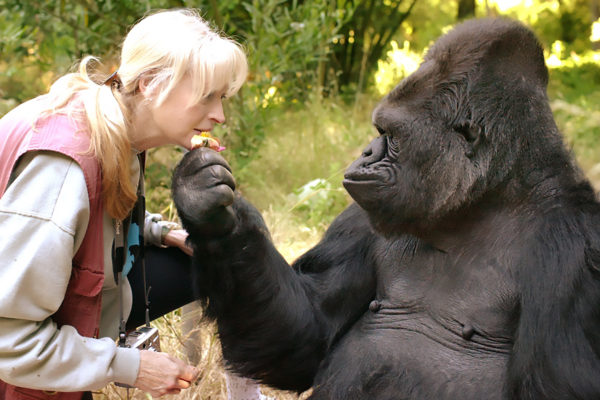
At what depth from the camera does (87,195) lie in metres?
1.93

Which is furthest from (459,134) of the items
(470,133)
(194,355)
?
(194,355)

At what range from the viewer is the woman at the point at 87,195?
1847mm

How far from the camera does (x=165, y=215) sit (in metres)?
4.27

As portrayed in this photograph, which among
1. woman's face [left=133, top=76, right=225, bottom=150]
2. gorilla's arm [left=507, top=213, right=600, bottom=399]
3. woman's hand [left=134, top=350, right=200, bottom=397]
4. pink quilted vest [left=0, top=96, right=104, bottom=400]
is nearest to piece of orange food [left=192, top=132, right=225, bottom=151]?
woman's face [left=133, top=76, right=225, bottom=150]

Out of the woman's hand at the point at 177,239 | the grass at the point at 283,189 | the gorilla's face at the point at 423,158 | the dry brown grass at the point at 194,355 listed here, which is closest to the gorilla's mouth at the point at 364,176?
the gorilla's face at the point at 423,158

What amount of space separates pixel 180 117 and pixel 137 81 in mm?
167

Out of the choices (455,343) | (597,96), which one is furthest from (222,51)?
(597,96)

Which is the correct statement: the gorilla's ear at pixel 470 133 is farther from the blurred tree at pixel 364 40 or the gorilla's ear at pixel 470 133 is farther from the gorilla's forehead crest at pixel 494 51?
the blurred tree at pixel 364 40

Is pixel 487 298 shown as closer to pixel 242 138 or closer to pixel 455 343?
pixel 455 343

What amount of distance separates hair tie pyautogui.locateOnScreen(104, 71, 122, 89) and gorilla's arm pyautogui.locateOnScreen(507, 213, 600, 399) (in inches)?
51.8

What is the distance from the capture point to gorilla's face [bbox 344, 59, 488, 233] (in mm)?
1977

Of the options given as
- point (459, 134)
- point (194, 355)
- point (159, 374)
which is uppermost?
point (459, 134)

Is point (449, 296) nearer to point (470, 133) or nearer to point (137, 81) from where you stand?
point (470, 133)

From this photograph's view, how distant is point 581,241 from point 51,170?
1.37m
